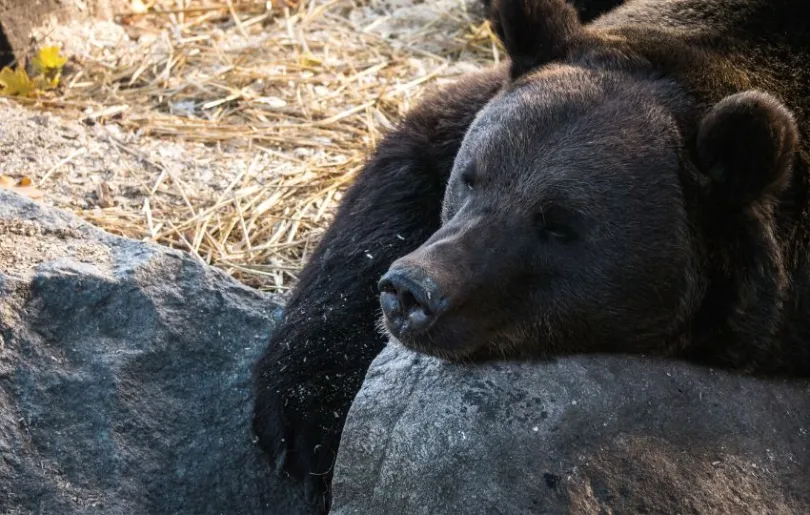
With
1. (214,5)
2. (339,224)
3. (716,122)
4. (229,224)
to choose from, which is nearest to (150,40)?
(214,5)

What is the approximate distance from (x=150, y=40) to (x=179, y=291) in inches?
186

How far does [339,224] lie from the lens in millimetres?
5523

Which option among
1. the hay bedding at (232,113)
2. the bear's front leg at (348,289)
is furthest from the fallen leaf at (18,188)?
the bear's front leg at (348,289)

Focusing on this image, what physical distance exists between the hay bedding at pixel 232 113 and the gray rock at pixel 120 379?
1.22 metres

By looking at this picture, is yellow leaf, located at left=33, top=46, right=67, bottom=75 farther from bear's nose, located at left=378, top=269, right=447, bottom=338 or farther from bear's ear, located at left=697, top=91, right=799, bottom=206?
bear's ear, located at left=697, top=91, right=799, bottom=206

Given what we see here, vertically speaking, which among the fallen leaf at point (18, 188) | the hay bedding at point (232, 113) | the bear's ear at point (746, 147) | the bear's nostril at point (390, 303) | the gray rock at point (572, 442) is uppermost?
the bear's ear at point (746, 147)

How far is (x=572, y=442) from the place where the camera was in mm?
3750

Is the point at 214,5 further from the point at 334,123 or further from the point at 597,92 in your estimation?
the point at 597,92

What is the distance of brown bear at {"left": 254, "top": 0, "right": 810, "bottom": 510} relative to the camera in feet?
13.0

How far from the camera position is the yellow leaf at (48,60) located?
27.0 ft

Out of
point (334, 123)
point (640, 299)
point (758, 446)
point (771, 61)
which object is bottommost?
point (334, 123)

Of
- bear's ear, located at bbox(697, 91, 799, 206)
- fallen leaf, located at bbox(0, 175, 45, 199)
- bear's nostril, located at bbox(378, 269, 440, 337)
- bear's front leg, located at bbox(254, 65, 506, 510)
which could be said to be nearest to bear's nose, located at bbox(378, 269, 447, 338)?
bear's nostril, located at bbox(378, 269, 440, 337)

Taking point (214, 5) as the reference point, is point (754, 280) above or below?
above

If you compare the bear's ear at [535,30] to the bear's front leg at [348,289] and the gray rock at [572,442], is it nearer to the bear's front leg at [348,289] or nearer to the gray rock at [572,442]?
the bear's front leg at [348,289]
